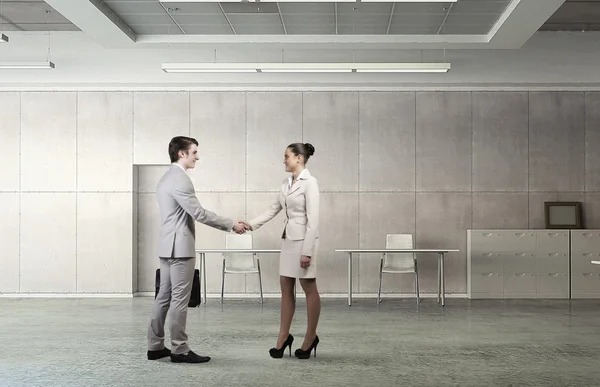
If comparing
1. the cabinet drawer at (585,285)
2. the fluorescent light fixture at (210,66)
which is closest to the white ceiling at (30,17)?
the fluorescent light fixture at (210,66)

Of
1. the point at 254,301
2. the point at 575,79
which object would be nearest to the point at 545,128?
the point at 575,79

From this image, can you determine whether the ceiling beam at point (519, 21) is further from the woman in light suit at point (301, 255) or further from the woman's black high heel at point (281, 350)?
the woman's black high heel at point (281, 350)

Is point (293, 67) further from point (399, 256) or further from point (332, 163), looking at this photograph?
point (399, 256)

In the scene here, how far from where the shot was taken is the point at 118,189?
1085 cm

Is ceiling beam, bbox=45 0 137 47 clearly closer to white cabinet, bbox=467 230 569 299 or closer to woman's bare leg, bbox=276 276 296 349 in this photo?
woman's bare leg, bbox=276 276 296 349

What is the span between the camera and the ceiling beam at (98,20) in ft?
24.2

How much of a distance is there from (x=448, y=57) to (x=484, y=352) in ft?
17.7

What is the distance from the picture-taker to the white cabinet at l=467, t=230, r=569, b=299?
10.5m

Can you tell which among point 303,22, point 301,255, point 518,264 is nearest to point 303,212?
point 301,255

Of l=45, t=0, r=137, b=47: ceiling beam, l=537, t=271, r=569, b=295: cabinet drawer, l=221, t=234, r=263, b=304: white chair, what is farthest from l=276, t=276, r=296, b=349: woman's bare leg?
l=537, t=271, r=569, b=295: cabinet drawer

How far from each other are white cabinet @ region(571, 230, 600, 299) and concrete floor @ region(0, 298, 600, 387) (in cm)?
83

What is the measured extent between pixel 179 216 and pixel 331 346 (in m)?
1.82

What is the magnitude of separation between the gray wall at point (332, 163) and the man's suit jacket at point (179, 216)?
5.32 meters

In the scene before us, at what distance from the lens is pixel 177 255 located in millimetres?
5434
